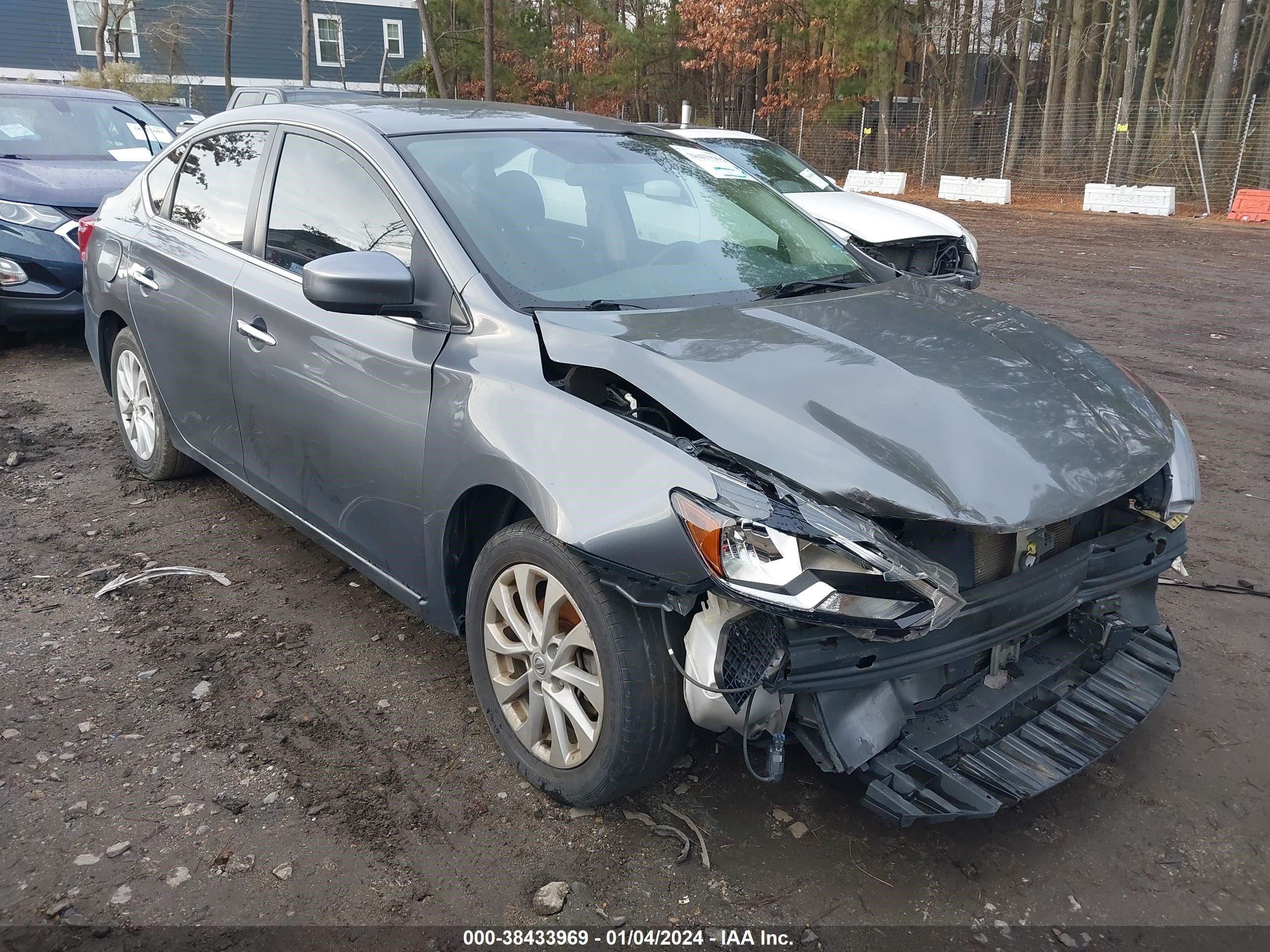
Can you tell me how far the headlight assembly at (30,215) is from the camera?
726 centimetres

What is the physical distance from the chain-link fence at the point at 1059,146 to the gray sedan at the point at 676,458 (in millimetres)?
19752

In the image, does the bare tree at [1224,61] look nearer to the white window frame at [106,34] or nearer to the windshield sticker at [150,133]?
the windshield sticker at [150,133]

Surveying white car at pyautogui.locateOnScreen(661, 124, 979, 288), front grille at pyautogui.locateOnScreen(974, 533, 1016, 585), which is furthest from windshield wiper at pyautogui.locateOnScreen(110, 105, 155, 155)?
front grille at pyautogui.locateOnScreen(974, 533, 1016, 585)

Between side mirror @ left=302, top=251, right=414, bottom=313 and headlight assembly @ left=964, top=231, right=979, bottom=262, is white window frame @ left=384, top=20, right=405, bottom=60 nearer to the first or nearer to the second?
headlight assembly @ left=964, top=231, right=979, bottom=262

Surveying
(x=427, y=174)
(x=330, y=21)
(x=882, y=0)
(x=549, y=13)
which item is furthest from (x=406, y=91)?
(x=427, y=174)

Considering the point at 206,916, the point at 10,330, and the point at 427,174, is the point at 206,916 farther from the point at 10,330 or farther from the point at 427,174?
the point at 10,330

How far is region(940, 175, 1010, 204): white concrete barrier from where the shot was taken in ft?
74.7

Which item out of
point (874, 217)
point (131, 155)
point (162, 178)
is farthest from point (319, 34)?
point (162, 178)

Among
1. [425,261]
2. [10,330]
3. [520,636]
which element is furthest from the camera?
[10,330]

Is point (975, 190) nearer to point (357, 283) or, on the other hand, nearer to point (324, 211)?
point (324, 211)

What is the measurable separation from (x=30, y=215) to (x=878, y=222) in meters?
6.58

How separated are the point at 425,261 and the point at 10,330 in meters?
6.68

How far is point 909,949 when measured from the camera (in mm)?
2320

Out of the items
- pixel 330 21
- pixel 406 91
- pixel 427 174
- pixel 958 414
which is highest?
pixel 330 21
